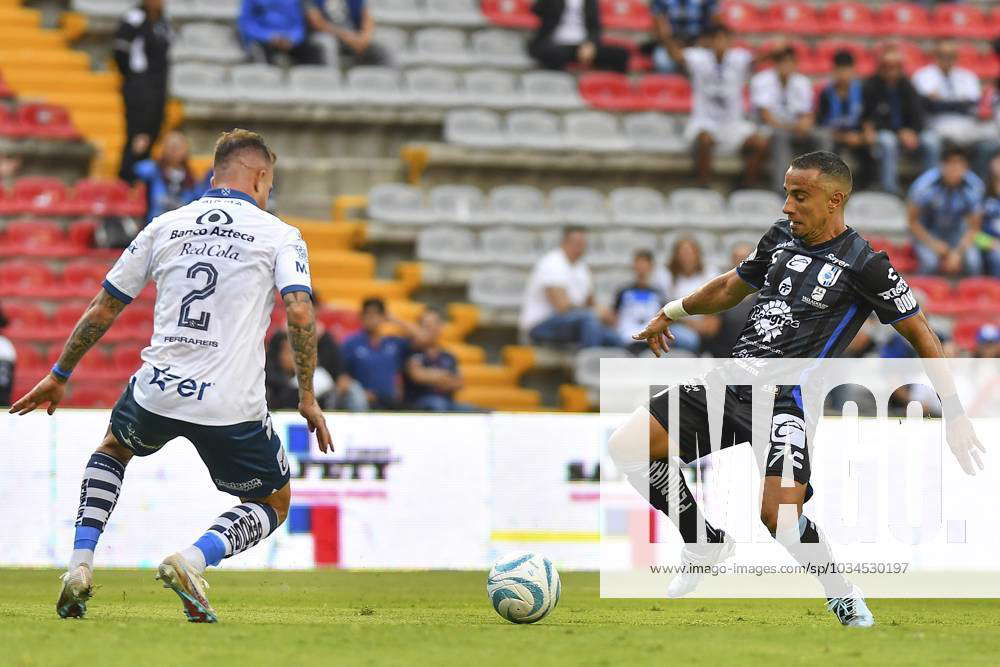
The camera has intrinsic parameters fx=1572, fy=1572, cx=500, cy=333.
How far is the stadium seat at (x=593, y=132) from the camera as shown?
18984mm

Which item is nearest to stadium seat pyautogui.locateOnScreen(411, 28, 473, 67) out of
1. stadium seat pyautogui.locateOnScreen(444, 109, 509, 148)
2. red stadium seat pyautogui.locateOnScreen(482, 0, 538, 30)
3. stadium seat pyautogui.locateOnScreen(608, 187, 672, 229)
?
red stadium seat pyautogui.locateOnScreen(482, 0, 538, 30)

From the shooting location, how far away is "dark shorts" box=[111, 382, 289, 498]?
289 inches

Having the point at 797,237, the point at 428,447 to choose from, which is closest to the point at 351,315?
the point at 428,447

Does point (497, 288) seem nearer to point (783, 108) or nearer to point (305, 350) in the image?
point (783, 108)

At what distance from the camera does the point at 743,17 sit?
21.6m

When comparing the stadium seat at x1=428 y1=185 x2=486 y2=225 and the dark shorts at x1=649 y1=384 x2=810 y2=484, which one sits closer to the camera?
the dark shorts at x1=649 y1=384 x2=810 y2=484

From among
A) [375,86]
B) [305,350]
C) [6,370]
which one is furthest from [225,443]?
[375,86]

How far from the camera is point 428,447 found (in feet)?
41.9

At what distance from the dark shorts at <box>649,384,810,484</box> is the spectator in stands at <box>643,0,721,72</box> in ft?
39.6

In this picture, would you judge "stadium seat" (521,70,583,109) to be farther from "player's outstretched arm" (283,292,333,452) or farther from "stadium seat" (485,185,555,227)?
"player's outstretched arm" (283,292,333,452)

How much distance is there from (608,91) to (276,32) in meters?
4.27

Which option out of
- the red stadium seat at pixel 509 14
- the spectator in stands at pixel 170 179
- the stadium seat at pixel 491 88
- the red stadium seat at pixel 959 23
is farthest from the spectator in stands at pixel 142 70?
the red stadium seat at pixel 959 23

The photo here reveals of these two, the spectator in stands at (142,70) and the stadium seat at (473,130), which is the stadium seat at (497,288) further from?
the spectator in stands at (142,70)

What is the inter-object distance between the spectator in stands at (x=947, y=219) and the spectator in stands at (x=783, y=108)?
5.34 ft
